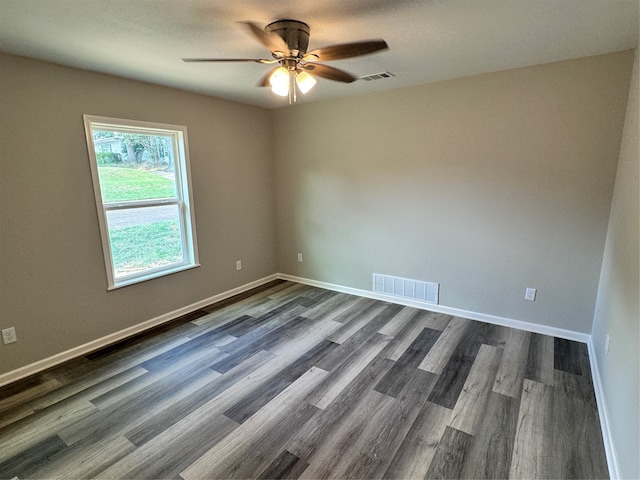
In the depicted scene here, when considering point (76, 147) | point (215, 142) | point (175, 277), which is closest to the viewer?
point (76, 147)

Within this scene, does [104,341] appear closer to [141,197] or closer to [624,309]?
[141,197]

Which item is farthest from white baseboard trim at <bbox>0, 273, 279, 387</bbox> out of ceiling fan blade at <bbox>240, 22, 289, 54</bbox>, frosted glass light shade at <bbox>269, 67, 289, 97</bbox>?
ceiling fan blade at <bbox>240, 22, 289, 54</bbox>

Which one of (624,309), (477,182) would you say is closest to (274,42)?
(477,182)

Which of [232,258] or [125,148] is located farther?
[232,258]

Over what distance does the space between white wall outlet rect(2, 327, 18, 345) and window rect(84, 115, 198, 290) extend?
0.73m

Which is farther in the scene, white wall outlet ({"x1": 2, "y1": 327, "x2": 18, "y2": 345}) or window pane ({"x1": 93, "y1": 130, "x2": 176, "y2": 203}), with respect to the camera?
window pane ({"x1": 93, "y1": 130, "x2": 176, "y2": 203})

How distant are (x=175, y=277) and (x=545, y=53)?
156 inches

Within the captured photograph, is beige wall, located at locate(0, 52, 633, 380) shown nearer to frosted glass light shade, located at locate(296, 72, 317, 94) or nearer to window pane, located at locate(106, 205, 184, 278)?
window pane, located at locate(106, 205, 184, 278)

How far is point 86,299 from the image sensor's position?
2.89 meters

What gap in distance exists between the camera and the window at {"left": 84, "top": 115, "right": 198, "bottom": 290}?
2955 mm

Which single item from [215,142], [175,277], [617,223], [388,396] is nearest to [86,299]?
[175,277]

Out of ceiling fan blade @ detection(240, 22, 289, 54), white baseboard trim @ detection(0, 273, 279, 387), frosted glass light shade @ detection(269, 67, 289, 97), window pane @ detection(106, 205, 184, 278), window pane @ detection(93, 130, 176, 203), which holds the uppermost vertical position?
ceiling fan blade @ detection(240, 22, 289, 54)

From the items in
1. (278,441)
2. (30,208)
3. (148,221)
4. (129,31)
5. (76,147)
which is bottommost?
(278,441)

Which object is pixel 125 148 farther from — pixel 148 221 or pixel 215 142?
pixel 215 142
